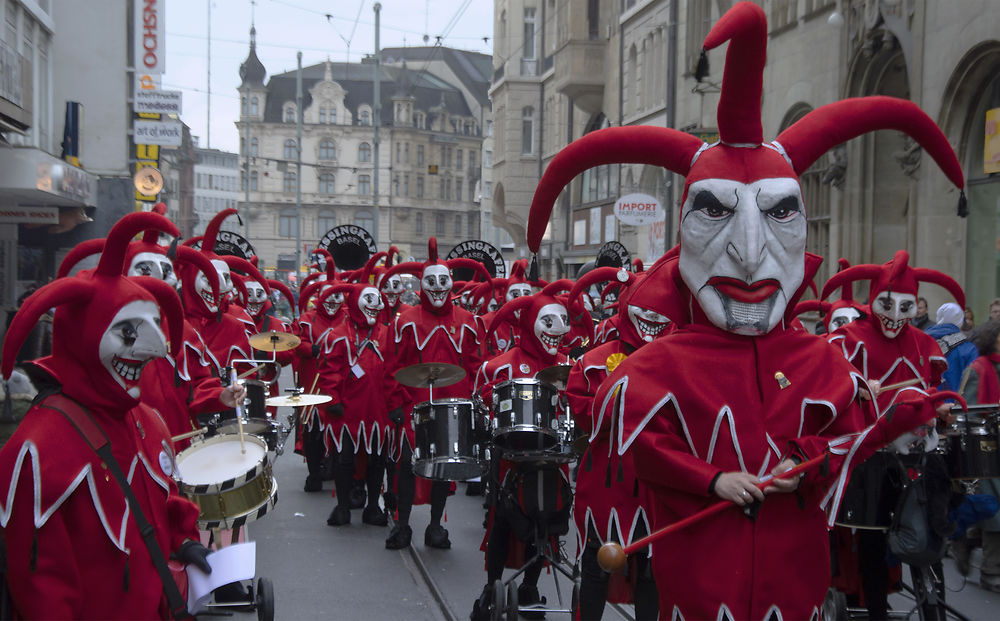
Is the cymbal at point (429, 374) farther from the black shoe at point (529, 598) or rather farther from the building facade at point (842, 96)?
the building facade at point (842, 96)

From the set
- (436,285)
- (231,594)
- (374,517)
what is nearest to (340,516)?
(374,517)

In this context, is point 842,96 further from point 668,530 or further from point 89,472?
point 89,472

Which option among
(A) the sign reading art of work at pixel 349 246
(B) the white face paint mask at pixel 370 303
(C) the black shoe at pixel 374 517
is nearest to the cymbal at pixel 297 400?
(C) the black shoe at pixel 374 517

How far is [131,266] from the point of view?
677cm

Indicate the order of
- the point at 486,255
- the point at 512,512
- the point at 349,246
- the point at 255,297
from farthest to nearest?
the point at 349,246, the point at 486,255, the point at 255,297, the point at 512,512

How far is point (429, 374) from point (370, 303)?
9.83ft

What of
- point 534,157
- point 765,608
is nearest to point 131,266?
point 765,608

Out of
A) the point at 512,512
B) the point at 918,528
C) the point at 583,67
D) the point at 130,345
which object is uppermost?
the point at 583,67

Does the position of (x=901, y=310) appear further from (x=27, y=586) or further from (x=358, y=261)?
(x=358, y=261)

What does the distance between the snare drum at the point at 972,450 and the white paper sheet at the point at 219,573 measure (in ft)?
14.5

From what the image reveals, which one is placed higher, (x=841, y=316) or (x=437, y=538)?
(x=841, y=316)

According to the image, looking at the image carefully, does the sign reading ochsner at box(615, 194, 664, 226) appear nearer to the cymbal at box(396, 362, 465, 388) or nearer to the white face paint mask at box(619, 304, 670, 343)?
the cymbal at box(396, 362, 465, 388)

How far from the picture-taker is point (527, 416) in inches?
278

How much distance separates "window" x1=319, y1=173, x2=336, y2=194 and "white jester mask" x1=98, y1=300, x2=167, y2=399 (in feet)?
296
